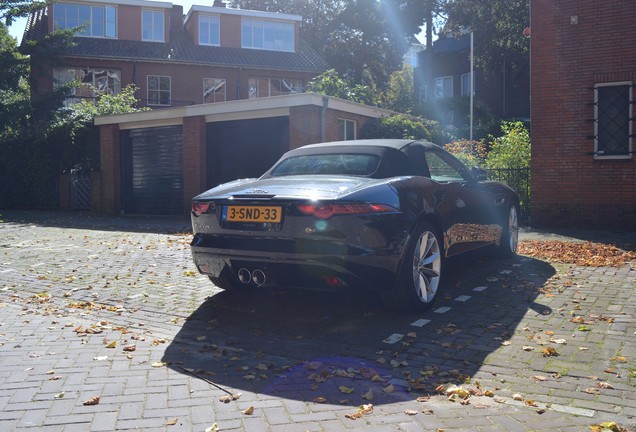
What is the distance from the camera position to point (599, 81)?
12586mm

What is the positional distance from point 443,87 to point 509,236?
A: 123ft

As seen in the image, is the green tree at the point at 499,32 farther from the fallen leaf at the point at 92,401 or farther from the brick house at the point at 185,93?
the fallen leaf at the point at 92,401

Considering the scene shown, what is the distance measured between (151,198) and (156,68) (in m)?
17.9

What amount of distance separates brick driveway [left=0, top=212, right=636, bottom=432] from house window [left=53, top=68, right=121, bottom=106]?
2926 centimetres

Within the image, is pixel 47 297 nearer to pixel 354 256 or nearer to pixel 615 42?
pixel 354 256

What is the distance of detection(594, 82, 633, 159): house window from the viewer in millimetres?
12469

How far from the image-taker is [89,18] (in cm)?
3603

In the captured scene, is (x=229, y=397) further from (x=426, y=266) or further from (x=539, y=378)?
(x=426, y=266)

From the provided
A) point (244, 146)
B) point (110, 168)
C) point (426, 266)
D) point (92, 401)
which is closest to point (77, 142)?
point (110, 168)

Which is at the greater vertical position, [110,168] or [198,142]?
[198,142]

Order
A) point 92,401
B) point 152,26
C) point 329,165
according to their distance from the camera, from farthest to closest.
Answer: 1. point 152,26
2. point 329,165
3. point 92,401

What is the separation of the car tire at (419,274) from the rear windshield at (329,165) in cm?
78

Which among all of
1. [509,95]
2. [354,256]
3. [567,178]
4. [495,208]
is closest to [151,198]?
[567,178]

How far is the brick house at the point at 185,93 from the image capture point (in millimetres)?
18141
